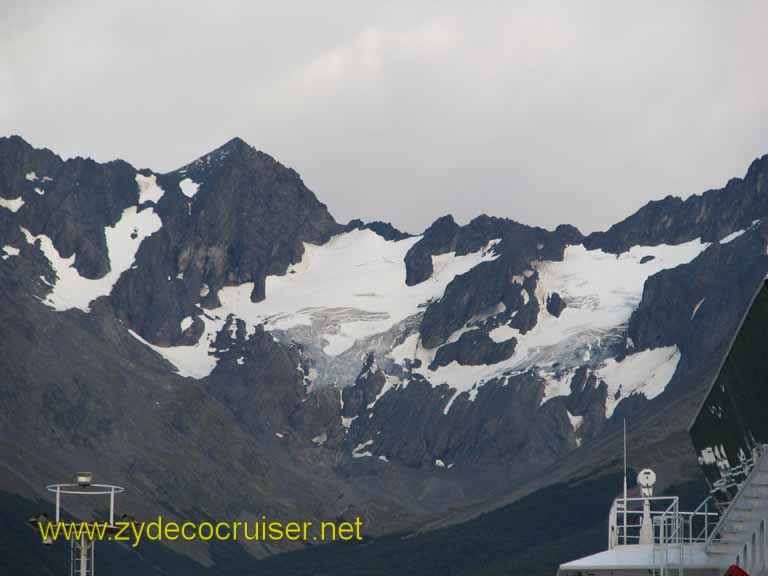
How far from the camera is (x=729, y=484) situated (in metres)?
70.2

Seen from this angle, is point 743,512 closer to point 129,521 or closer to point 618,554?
point 618,554

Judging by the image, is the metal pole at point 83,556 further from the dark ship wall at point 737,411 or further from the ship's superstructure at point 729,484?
the dark ship wall at point 737,411

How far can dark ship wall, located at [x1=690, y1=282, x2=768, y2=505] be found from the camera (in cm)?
6338

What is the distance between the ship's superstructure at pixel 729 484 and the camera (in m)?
62.9

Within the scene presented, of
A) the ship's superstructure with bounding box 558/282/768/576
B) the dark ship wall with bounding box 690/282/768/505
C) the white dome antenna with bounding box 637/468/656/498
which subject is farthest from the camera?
the white dome antenna with bounding box 637/468/656/498

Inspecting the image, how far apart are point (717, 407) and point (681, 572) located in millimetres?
6063

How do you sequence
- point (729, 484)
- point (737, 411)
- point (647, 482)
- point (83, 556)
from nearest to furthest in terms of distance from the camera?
point (83, 556) < point (737, 411) < point (729, 484) < point (647, 482)

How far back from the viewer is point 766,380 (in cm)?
6316

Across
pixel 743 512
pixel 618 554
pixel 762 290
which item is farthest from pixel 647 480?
pixel 762 290

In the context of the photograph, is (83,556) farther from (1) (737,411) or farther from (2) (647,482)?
(2) (647,482)

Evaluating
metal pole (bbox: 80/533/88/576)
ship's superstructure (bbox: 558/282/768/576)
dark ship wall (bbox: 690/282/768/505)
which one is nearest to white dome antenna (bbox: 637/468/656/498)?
ship's superstructure (bbox: 558/282/768/576)

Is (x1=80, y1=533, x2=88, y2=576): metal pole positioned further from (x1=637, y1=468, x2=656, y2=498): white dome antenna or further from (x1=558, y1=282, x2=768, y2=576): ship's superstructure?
(x1=637, y1=468, x2=656, y2=498): white dome antenna

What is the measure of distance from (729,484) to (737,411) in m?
3.31

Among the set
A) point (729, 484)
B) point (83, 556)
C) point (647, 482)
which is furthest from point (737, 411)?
point (83, 556)
